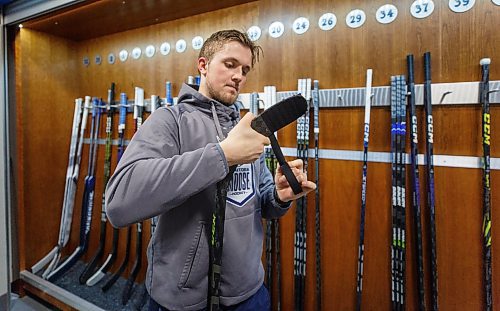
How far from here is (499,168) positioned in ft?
4.30

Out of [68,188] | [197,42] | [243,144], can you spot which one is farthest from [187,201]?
[68,188]

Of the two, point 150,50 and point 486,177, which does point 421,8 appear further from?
point 150,50

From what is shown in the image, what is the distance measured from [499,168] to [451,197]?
0.23 metres

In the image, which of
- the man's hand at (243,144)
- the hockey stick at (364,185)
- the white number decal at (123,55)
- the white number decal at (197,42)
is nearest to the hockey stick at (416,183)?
the hockey stick at (364,185)

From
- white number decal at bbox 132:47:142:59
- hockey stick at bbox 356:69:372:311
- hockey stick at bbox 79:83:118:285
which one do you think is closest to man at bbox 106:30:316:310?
hockey stick at bbox 356:69:372:311

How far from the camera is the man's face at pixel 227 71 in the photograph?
917 millimetres

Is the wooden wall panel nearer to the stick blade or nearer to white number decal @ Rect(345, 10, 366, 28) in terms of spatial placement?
white number decal @ Rect(345, 10, 366, 28)

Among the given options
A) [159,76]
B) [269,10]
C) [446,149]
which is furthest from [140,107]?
[446,149]

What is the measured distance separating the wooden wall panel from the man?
0.76 metres

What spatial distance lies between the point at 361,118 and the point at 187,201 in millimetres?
1109

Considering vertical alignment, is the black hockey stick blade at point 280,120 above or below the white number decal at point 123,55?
below

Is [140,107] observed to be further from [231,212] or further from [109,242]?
[231,212]

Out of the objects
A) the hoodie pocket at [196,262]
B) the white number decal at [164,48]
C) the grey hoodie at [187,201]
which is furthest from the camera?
the white number decal at [164,48]

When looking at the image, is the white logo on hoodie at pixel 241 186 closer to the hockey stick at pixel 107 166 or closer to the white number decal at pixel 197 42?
the white number decal at pixel 197 42
